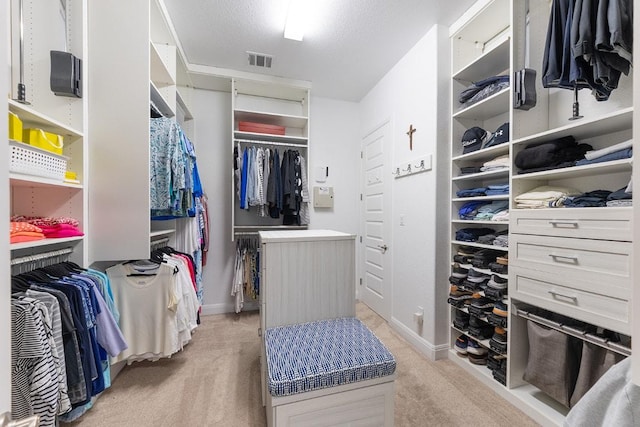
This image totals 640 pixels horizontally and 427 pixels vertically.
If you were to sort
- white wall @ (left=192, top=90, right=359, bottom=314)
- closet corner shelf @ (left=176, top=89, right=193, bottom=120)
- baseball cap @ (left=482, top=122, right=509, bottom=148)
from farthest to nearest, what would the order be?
white wall @ (left=192, top=90, right=359, bottom=314) → closet corner shelf @ (left=176, top=89, right=193, bottom=120) → baseball cap @ (left=482, top=122, right=509, bottom=148)

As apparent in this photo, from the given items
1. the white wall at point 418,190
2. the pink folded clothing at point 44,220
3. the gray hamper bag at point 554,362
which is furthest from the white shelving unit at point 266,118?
the gray hamper bag at point 554,362

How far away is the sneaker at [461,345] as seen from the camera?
203cm

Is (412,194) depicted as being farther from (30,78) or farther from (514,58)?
(30,78)

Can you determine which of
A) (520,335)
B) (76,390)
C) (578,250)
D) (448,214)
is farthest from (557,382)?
(76,390)

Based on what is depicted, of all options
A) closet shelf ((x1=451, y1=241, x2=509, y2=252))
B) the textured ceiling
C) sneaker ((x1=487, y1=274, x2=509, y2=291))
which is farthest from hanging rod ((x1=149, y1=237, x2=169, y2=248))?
sneaker ((x1=487, y1=274, x2=509, y2=291))

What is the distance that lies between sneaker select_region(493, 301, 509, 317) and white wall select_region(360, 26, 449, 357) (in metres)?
0.44

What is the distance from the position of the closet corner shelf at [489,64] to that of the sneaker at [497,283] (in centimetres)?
153

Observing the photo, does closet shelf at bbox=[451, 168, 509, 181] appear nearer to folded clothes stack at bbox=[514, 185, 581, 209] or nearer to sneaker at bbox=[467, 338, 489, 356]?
folded clothes stack at bbox=[514, 185, 581, 209]

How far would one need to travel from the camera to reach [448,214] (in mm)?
2182

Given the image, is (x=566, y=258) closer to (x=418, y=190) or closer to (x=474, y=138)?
(x=474, y=138)

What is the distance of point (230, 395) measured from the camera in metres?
1.70

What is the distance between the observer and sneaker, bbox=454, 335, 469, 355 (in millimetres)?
2025

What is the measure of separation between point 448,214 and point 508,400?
1273 mm

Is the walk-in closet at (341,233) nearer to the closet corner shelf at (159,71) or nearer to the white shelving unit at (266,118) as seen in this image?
the closet corner shelf at (159,71)
